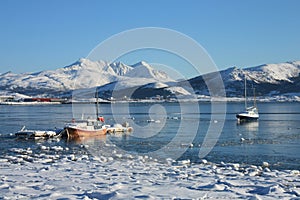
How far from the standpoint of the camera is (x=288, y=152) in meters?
34.4

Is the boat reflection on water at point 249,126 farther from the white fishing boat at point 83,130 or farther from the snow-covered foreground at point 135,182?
the snow-covered foreground at point 135,182

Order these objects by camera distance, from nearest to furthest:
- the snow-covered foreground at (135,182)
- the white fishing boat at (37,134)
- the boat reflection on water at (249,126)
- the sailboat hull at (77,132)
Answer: the snow-covered foreground at (135,182)
the white fishing boat at (37,134)
the sailboat hull at (77,132)
the boat reflection on water at (249,126)

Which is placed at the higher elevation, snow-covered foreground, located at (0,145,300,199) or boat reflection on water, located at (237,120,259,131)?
snow-covered foreground, located at (0,145,300,199)

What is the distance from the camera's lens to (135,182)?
18.3 meters

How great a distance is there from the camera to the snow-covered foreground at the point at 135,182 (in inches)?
617

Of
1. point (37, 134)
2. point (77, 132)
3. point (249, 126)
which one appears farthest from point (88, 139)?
point (249, 126)

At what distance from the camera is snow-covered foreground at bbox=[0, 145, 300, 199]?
Result: 1567 centimetres

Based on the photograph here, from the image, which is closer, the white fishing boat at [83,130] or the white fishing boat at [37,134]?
the white fishing boat at [37,134]

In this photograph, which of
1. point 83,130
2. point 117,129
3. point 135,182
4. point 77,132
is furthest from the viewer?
point 117,129

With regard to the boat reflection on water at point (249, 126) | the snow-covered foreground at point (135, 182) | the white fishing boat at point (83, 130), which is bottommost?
the boat reflection on water at point (249, 126)

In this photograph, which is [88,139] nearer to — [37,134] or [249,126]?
[37,134]

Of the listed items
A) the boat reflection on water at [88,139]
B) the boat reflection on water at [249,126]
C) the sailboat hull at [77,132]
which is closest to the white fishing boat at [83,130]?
the sailboat hull at [77,132]

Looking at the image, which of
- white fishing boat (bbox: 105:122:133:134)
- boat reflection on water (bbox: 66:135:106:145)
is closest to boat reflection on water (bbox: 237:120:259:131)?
white fishing boat (bbox: 105:122:133:134)

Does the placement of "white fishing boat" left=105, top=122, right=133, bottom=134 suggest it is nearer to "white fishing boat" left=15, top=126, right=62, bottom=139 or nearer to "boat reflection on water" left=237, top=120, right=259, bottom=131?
"white fishing boat" left=15, top=126, right=62, bottom=139
